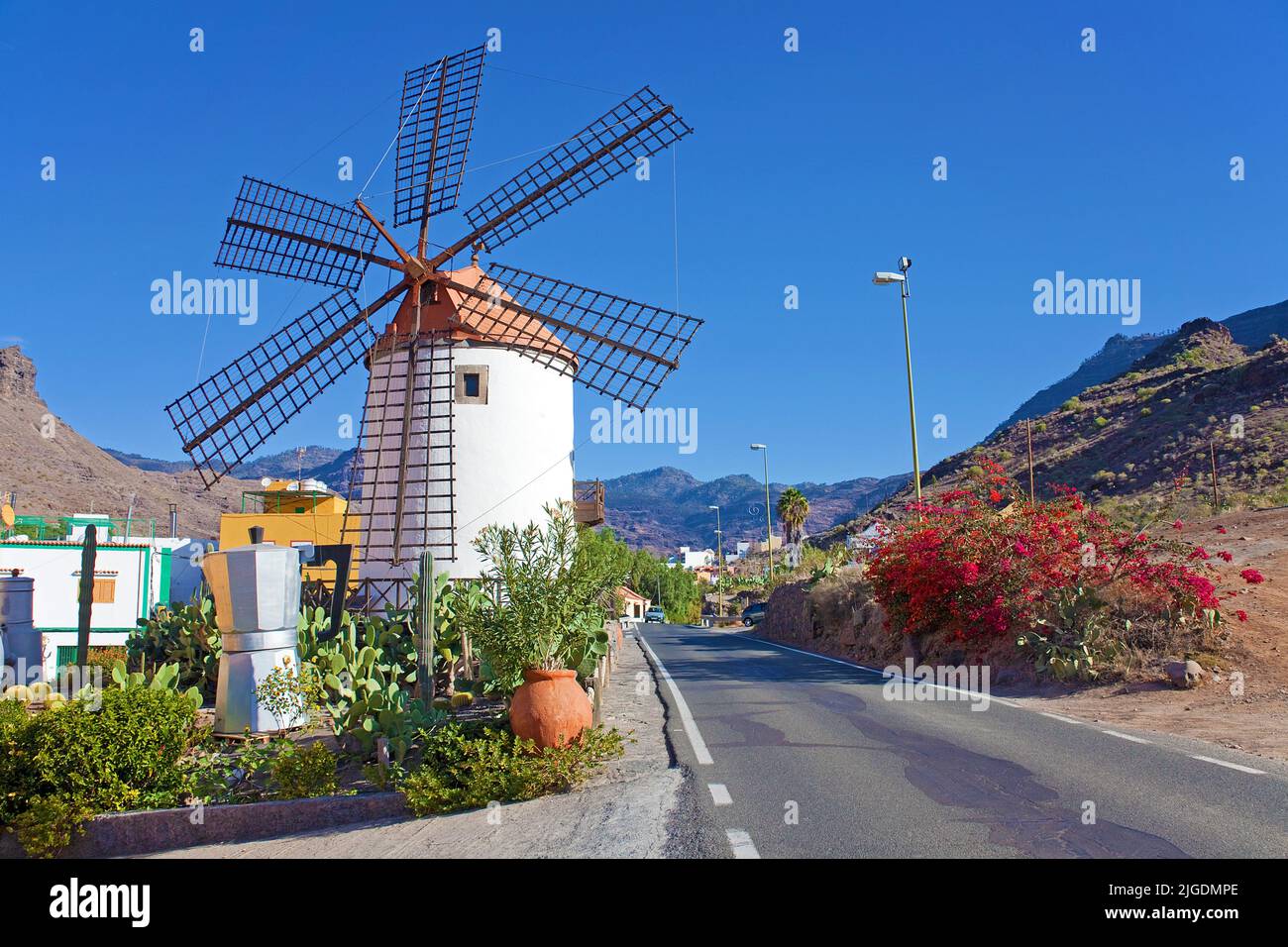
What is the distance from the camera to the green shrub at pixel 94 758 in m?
9.73

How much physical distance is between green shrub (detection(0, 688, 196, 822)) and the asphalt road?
17.6 feet

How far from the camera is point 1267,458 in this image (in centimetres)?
3988

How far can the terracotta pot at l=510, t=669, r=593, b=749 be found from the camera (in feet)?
30.9

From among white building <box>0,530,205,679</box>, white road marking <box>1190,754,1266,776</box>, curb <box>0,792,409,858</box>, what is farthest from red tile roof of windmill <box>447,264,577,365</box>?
white building <box>0,530,205,679</box>

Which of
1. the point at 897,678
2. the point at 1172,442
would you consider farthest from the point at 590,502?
the point at 1172,442

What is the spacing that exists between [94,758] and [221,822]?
5.00 feet

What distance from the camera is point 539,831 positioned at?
25.5 ft

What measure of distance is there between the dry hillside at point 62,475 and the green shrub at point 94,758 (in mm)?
63605

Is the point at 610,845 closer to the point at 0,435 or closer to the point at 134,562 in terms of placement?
the point at 134,562

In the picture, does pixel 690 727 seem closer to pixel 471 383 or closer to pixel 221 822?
pixel 221 822

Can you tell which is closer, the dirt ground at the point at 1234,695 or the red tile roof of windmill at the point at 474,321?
the dirt ground at the point at 1234,695

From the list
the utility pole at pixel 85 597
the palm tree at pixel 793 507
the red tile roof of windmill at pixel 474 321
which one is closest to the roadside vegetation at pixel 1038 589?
the red tile roof of windmill at pixel 474 321

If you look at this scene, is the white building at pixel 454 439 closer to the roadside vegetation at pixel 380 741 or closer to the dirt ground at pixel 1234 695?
the roadside vegetation at pixel 380 741

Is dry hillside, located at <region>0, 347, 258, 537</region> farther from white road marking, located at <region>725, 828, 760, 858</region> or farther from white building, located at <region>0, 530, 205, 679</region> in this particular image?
white road marking, located at <region>725, 828, 760, 858</region>
